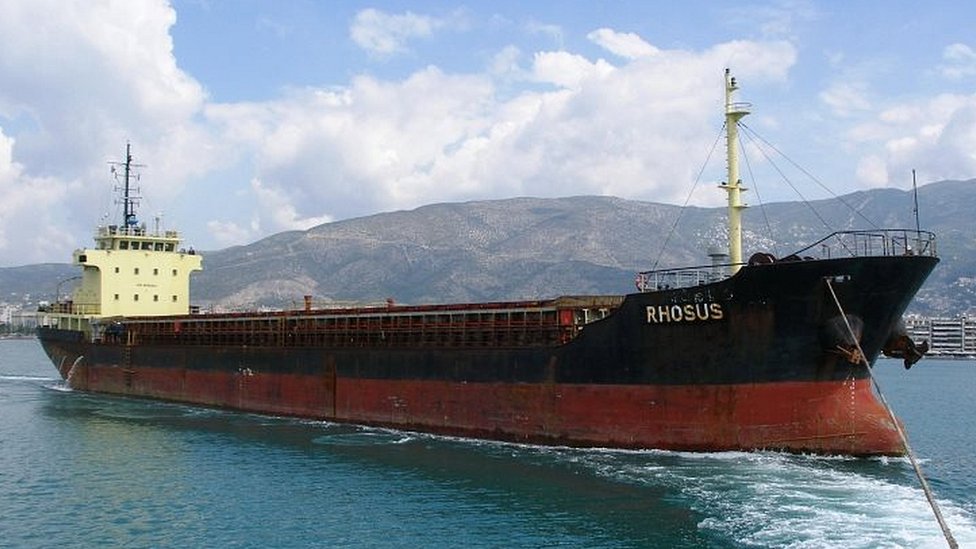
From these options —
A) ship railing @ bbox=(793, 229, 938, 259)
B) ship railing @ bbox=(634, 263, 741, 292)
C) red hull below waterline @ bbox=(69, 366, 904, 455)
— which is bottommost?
red hull below waterline @ bbox=(69, 366, 904, 455)

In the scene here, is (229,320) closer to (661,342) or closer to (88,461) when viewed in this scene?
(88,461)

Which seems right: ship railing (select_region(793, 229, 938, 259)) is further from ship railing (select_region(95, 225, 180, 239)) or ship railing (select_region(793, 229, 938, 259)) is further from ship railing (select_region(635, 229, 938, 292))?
ship railing (select_region(95, 225, 180, 239))

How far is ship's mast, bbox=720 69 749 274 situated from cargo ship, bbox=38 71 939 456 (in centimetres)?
4

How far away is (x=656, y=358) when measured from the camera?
19750mm

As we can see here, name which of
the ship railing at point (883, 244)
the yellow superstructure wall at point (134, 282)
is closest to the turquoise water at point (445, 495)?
the ship railing at point (883, 244)

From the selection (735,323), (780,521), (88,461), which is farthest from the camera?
(88,461)

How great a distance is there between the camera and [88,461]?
71.1ft

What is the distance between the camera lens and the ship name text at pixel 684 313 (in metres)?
18.9

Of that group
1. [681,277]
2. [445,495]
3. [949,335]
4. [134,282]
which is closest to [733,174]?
[681,277]

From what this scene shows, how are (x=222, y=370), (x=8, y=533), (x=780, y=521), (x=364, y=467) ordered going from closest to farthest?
(x=780, y=521) < (x=8, y=533) < (x=364, y=467) < (x=222, y=370)

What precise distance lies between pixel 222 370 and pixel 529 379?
1566 cm

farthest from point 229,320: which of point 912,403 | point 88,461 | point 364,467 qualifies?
point 912,403

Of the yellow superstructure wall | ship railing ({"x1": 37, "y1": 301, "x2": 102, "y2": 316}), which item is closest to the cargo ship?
the yellow superstructure wall

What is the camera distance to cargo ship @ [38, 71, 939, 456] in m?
18.3
